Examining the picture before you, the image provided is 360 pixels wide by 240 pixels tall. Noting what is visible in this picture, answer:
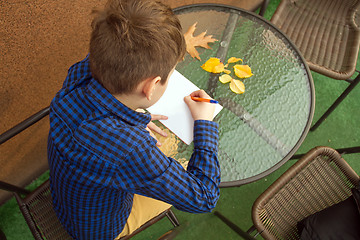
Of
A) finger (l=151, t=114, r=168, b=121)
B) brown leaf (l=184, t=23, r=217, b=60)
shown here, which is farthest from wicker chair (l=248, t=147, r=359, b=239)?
brown leaf (l=184, t=23, r=217, b=60)

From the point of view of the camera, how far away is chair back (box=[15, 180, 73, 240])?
3.33 feet

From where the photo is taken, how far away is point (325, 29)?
1.65 m

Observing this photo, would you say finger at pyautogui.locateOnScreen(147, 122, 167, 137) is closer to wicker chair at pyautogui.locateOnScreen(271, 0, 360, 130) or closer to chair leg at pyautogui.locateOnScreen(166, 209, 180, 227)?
chair leg at pyautogui.locateOnScreen(166, 209, 180, 227)

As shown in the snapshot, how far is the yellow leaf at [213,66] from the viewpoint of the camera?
1152 millimetres

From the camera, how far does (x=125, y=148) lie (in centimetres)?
65

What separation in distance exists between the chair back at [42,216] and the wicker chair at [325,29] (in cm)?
152

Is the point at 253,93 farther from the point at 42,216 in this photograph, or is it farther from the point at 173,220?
the point at 42,216

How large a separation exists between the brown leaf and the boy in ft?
1.62

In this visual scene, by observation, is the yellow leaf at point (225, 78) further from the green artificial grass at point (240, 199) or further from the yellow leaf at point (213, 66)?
the green artificial grass at point (240, 199)

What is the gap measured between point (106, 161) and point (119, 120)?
0.41 ft

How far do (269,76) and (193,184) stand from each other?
0.67 metres

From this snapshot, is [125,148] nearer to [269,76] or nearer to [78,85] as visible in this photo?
[78,85]

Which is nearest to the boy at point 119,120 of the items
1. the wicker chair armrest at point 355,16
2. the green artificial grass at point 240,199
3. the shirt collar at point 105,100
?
the shirt collar at point 105,100

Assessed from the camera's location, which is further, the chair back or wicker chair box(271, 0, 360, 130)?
wicker chair box(271, 0, 360, 130)
